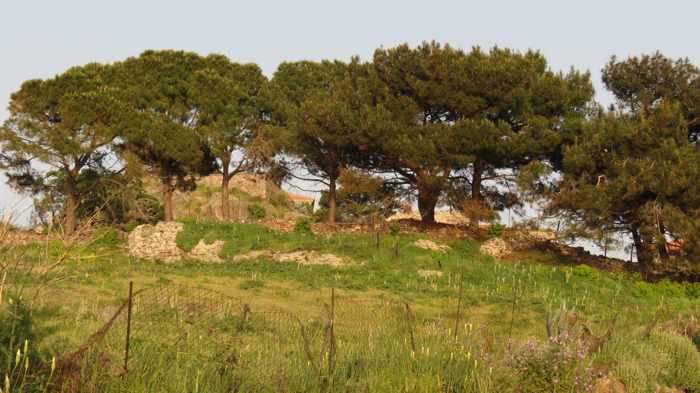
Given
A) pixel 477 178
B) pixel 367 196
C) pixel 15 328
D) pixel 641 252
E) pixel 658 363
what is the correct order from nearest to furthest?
1. pixel 15 328
2. pixel 658 363
3. pixel 641 252
4. pixel 477 178
5. pixel 367 196

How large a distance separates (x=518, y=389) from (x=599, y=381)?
56.6 inches

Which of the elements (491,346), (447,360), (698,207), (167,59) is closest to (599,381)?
(491,346)

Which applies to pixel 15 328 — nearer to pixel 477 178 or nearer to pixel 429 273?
pixel 429 273

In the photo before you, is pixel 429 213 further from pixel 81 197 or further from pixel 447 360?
pixel 447 360

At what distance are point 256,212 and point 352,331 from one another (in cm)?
2662

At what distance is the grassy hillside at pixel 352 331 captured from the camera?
6711 mm

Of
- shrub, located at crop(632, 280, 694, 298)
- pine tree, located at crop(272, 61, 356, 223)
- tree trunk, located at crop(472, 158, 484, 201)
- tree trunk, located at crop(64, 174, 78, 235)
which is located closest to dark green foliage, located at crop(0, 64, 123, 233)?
tree trunk, located at crop(64, 174, 78, 235)

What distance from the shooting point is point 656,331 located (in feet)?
37.5

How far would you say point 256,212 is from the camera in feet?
119

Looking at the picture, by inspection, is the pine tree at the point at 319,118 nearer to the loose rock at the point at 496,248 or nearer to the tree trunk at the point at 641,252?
the loose rock at the point at 496,248

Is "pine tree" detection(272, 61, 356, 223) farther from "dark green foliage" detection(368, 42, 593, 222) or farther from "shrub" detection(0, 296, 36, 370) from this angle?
"shrub" detection(0, 296, 36, 370)

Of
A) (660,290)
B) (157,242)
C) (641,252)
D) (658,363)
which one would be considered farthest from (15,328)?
(641,252)

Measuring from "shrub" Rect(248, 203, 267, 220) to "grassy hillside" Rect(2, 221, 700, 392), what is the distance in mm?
14538

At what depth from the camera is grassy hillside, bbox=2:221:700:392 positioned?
6.71 m
